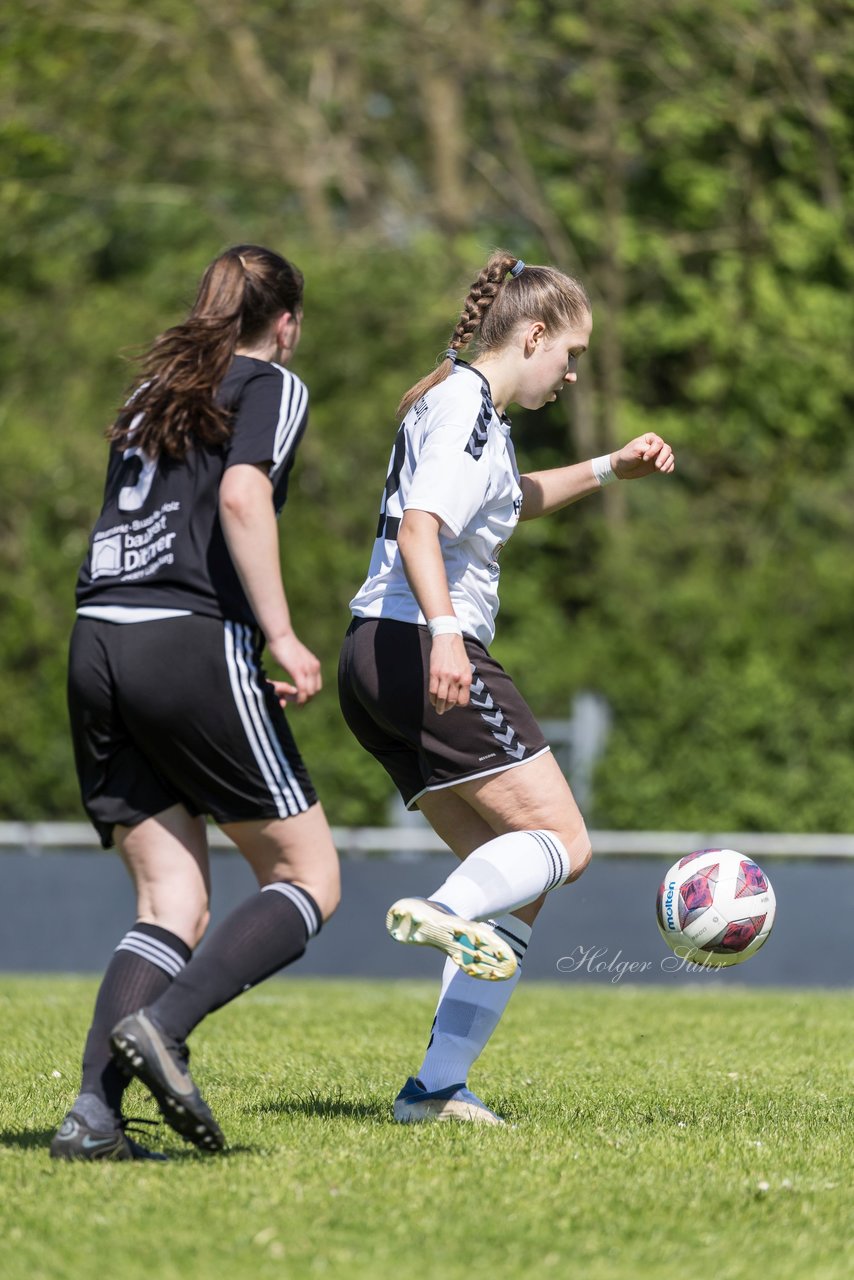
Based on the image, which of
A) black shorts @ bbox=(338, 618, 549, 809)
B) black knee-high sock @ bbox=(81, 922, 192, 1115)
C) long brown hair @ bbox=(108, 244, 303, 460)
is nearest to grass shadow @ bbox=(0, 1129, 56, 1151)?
black knee-high sock @ bbox=(81, 922, 192, 1115)

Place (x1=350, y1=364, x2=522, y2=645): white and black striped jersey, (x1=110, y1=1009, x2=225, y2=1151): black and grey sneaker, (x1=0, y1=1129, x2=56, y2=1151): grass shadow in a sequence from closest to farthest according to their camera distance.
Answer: (x1=110, y1=1009, x2=225, y2=1151): black and grey sneaker
(x1=0, y1=1129, x2=56, y2=1151): grass shadow
(x1=350, y1=364, x2=522, y2=645): white and black striped jersey

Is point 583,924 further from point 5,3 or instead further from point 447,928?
point 5,3

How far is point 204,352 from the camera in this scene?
3953mm

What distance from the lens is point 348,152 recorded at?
2220cm

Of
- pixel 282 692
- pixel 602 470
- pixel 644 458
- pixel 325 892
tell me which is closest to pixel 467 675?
pixel 282 692

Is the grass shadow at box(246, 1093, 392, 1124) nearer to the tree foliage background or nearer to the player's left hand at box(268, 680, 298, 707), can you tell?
the player's left hand at box(268, 680, 298, 707)

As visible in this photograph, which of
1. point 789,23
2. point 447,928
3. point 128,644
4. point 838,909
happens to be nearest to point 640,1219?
point 447,928

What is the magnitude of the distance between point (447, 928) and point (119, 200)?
1959cm

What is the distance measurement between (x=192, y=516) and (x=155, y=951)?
1009 millimetres

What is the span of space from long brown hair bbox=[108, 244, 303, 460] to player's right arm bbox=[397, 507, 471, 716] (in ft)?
1.87

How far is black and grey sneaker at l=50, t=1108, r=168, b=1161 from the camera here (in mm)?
3727

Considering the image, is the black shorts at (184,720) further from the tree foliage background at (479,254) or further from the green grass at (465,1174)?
the tree foliage background at (479,254)

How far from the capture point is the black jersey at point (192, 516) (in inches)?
150

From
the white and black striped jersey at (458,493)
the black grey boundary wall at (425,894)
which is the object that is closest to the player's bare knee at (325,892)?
the white and black striped jersey at (458,493)
